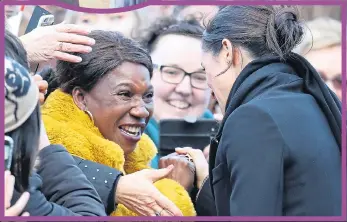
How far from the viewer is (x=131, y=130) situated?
8.69 ft

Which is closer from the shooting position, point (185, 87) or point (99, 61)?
point (99, 61)

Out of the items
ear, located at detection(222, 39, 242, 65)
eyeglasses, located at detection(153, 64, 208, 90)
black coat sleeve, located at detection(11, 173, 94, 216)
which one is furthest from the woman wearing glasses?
black coat sleeve, located at detection(11, 173, 94, 216)

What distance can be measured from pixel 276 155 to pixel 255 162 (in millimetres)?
61

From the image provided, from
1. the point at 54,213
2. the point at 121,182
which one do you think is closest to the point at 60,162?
the point at 54,213

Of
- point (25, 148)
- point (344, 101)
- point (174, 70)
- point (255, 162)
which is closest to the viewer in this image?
point (25, 148)

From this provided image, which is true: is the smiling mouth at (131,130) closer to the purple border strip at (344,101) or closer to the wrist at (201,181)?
the wrist at (201,181)

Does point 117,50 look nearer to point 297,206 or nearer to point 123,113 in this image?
point 123,113

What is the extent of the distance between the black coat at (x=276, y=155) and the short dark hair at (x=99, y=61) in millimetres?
450

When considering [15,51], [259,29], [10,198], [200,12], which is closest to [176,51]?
[200,12]

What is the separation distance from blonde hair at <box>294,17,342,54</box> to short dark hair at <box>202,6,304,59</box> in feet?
0.75

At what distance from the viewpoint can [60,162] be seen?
226cm

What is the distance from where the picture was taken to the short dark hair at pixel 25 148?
2.03 m

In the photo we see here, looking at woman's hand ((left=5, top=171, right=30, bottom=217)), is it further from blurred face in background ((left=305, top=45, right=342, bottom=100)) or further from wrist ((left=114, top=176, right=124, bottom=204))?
blurred face in background ((left=305, top=45, right=342, bottom=100))

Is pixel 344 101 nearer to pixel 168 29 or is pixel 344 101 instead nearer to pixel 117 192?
pixel 168 29
